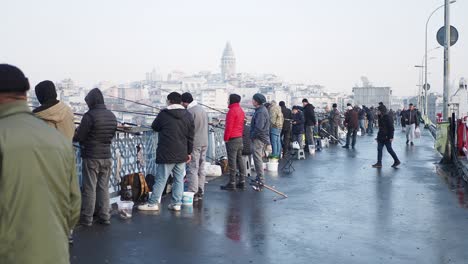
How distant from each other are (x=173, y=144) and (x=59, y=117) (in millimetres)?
2549

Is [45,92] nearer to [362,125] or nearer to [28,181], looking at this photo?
[28,181]

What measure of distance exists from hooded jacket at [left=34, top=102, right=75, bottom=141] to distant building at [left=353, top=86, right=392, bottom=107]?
66508mm

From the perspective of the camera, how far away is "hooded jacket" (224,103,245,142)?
10.7 meters

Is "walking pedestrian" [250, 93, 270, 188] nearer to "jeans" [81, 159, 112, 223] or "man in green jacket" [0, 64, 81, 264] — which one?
"jeans" [81, 159, 112, 223]

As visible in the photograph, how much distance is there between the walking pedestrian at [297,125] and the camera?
18261mm

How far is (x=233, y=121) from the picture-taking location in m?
10.7

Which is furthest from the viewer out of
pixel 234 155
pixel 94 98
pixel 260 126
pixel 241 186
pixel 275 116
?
pixel 275 116

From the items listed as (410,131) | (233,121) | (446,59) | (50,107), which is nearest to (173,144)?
(233,121)

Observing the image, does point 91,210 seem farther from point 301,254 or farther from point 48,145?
point 48,145

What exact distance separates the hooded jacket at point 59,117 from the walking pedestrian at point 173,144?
222 centimetres

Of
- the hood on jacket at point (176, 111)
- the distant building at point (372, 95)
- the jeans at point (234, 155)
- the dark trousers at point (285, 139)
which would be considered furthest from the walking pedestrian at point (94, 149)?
the distant building at point (372, 95)

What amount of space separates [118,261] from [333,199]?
17.8 feet

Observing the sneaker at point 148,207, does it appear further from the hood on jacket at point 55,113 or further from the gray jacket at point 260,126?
the gray jacket at point 260,126

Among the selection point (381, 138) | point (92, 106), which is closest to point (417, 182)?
point (381, 138)
